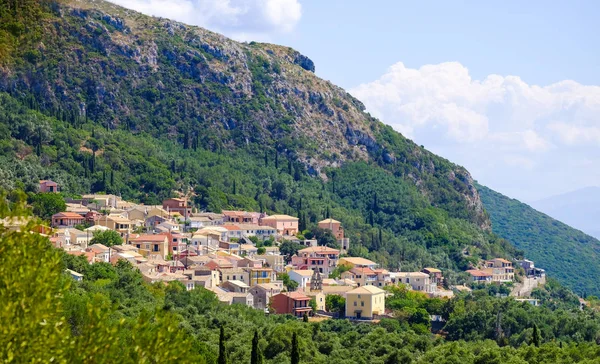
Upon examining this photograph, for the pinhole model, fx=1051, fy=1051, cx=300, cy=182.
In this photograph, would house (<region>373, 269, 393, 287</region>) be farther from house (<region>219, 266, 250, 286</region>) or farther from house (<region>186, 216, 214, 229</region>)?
A: house (<region>186, 216, 214, 229</region>)

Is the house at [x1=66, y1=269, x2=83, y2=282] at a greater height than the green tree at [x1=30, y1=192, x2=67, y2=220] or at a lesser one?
lesser

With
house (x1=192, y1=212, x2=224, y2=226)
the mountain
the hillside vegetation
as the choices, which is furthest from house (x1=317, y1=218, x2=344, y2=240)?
the mountain

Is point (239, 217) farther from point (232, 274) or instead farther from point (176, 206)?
point (232, 274)

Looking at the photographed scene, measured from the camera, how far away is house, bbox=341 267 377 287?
77750 millimetres

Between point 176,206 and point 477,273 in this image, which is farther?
point 477,273

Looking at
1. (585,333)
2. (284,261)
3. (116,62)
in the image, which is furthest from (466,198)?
(585,333)

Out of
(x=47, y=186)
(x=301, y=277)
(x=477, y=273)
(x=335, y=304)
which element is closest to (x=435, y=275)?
(x=477, y=273)

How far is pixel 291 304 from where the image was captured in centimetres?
6431

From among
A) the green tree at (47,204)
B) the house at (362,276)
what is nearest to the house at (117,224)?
the green tree at (47,204)

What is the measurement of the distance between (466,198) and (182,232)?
2273 inches

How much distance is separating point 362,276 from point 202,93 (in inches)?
2128

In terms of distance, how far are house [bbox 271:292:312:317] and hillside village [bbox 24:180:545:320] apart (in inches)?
2.4

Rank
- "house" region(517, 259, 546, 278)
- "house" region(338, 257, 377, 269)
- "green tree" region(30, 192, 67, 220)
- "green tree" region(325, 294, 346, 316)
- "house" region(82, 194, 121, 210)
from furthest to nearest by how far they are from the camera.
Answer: "house" region(517, 259, 546, 278) < "house" region(338, 257, 377, 269) < "house" region(82, 194, 121, 210) < "green tree" region(30, 192, 67, 220) < "green tree" region(325, 294, 346, 316)

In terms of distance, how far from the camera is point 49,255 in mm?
15977
